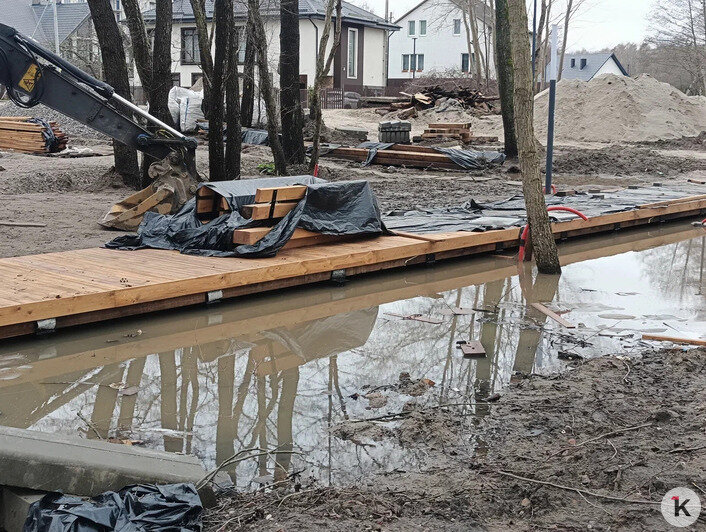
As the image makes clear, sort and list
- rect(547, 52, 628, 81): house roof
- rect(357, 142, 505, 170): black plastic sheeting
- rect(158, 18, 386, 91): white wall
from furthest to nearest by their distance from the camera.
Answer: rect(547, 52, 628, 81): house roof
rect(158, 18, 386, 91): white wall
rect(357, 142, 505, 170): black plastic sheeting

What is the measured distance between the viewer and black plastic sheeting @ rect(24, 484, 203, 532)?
3.62 m

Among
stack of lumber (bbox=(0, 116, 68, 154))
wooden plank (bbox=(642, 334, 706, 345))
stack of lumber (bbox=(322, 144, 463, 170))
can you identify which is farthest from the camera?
stack of lumber (bbox=(0, 116, 68, 154))

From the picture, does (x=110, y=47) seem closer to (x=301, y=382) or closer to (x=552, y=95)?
(x=552, y=95)

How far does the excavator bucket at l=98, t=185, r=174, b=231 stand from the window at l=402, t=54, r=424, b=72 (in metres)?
51.6

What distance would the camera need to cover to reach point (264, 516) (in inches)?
159

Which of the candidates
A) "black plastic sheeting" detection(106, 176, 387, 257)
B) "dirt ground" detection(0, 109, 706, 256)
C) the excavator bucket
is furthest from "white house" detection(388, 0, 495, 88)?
"black plastic sheeting" detection(106, 176, 387, 257)

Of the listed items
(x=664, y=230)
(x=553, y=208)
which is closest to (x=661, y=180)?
(x=664, y=230)

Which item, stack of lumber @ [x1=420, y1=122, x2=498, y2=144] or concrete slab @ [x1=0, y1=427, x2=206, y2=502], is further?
stack of lumber @ [x1=420, y1=122, x2=498, y2=144]

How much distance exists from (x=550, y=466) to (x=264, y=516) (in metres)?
1.61

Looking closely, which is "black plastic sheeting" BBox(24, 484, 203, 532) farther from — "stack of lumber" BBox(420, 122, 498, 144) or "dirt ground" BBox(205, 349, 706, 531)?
"stack of lumber" BBox(420, 122, 498, 144)

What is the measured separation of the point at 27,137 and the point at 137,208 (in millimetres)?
13834

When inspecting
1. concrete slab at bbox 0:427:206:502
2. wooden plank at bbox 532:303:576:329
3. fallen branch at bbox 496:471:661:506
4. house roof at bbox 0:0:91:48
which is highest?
house roof at bbox 0:0:91:48

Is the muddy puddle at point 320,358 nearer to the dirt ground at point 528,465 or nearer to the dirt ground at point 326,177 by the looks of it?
the dirt ground at point 528,465

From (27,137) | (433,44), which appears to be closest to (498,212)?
(27,137)
